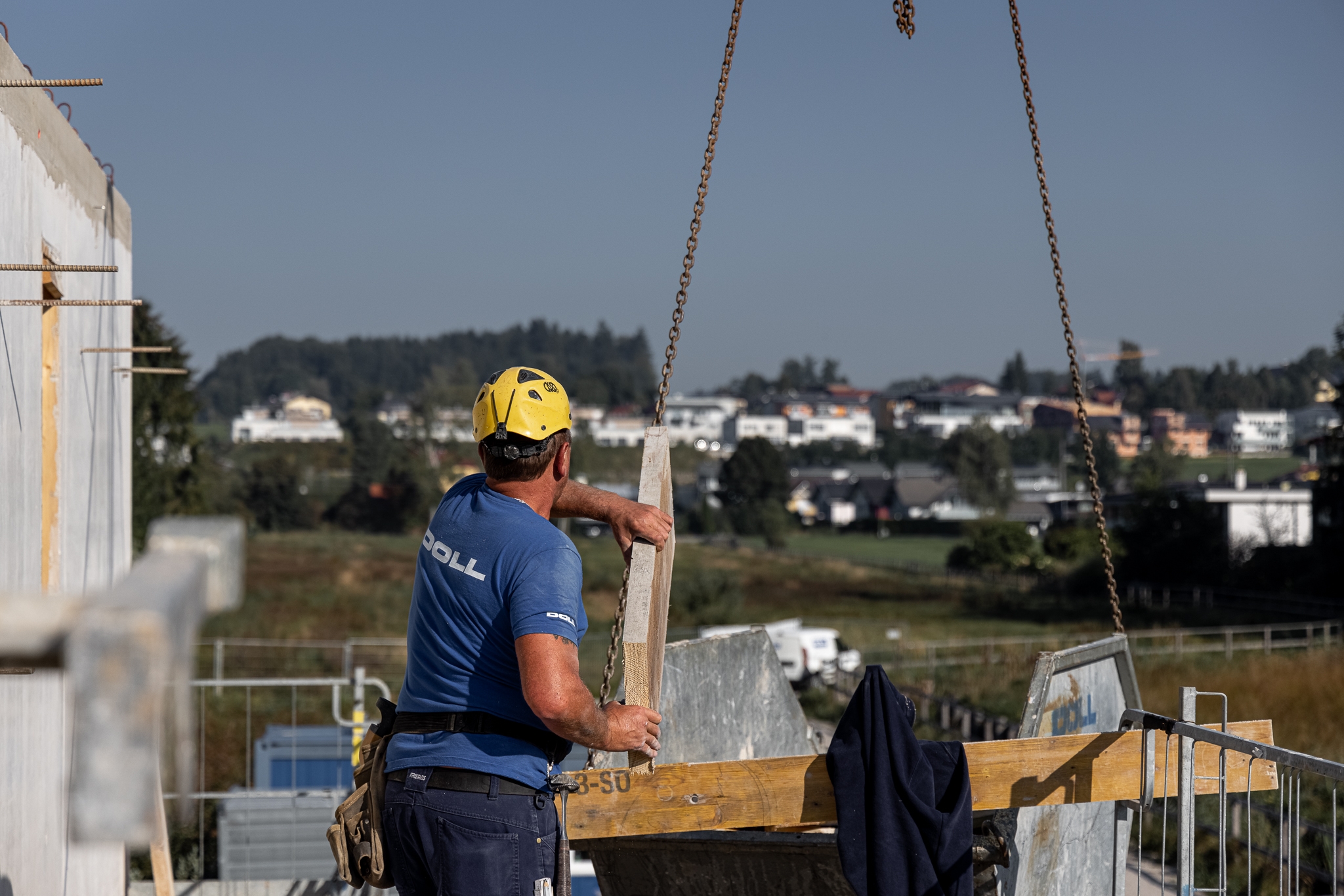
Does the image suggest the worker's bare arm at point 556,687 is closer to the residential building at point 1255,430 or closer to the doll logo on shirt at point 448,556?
the doll logo on shirt at point 448,556

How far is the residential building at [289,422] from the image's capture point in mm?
161625

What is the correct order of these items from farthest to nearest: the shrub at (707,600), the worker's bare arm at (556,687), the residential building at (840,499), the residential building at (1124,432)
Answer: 1. the residential building at (1124,432)
2. the residential building at (840,499)
3. the shrub at (707,600)
4. the worker's bare arm at (556,687)

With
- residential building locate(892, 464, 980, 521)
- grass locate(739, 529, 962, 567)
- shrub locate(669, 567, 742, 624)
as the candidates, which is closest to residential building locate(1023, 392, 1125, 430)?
residential building locate(892, 464, 980, 521)

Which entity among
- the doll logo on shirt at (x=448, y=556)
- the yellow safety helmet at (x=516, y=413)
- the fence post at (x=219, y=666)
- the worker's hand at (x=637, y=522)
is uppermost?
the yellow safety helmet at (x=516, y=413)

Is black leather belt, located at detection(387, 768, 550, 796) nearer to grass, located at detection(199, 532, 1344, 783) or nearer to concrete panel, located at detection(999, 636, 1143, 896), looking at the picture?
concrete panel, located at detection(999, 636, 1143, 896)

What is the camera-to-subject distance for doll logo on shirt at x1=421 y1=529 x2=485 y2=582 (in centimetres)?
315

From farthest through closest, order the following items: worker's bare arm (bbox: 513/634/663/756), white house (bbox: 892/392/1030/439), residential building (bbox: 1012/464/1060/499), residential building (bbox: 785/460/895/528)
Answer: white house (bbox: 892/392/1030/439), residential building (bbox: 1012/464/1060/499), residential building (bbox: 785/460/895/528), worker's bare arm (bbox: 513/634/663/756)

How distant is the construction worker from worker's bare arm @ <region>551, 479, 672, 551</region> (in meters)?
0.53

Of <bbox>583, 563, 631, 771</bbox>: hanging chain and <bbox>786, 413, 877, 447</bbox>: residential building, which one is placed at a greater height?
<bbox>786, 413, 877, 447</bbox>: residential building

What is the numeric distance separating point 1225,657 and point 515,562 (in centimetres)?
Result: 2792

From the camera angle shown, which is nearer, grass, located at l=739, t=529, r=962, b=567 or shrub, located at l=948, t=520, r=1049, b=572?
shrub, located at l=948, t=520, r=1049, b=572

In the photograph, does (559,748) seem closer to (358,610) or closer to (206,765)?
(206,765)

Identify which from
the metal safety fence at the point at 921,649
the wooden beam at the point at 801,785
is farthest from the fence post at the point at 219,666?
the wooden beam at the point at 801,785

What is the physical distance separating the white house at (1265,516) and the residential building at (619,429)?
110m
